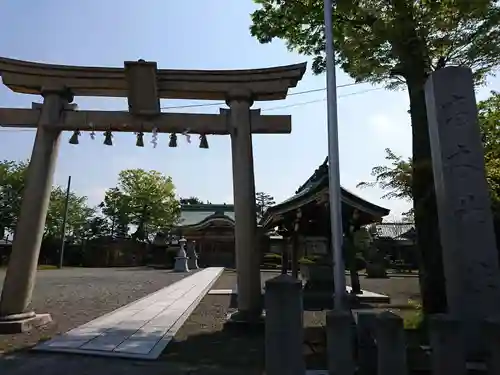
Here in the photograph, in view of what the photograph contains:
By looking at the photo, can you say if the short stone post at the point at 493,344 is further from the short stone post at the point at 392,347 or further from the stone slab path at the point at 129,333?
the stone slab path at the point at 129,333

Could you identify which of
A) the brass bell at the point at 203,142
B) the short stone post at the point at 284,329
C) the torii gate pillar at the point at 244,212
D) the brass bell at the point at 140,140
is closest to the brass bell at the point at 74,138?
the brass bell at the point at 140,140

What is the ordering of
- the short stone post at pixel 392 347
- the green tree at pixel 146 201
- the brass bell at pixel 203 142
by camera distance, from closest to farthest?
the short stone post at pixel 392 347, the brass bell at pixel 203 142, the green tree at pixel 146 201

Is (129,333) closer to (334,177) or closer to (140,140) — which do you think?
(140,140)

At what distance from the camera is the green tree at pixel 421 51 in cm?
815

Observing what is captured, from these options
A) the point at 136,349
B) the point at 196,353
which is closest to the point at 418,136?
the point at 196,353

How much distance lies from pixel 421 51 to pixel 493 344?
6494 mm

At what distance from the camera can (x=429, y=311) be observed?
27.2 ft

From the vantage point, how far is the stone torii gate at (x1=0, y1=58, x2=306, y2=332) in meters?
7.91

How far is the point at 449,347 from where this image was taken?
11.9 ft

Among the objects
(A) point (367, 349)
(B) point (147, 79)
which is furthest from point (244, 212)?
(A) point (367, 349)

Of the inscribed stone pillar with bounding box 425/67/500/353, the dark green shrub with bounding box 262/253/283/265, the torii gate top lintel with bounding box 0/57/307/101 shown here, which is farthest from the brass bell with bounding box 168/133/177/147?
the dark green shrub with bounding box 262/253/283/265

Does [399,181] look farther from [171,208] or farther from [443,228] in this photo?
[171,208]

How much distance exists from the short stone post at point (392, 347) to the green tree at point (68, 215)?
4204cm

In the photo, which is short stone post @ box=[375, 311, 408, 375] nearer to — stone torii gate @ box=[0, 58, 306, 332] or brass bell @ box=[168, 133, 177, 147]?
stone torii gate @ box=[0, 58, 306, 332]
